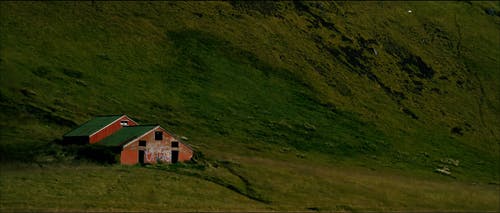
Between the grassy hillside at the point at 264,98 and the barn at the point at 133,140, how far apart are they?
2362 mm

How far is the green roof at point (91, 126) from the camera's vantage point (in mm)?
84750

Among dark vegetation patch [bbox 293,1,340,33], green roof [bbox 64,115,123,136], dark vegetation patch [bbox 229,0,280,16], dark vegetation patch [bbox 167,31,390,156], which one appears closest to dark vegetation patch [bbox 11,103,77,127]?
green roof [bbox 64,115,123,136]

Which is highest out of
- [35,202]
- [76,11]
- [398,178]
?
[76,11]

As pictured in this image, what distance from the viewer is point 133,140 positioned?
265 feet

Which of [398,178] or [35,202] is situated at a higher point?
[398,178]

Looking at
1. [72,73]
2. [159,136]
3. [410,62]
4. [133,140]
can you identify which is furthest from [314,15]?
[133,140]

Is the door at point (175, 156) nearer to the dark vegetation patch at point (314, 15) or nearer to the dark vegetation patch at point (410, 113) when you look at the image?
the dark vegetation patch at point (410, 113)

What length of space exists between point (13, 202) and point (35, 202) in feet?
5.95

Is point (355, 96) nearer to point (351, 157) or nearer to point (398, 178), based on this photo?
point (351, 157)

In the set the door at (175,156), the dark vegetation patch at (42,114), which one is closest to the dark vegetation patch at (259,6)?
the dark vegetation patch at (42,114)

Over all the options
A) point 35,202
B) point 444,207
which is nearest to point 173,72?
point 444,207

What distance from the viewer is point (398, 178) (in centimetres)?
9806

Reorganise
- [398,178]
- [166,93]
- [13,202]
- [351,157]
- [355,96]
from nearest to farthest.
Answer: [13,202]
[398,178]
[351,157]
[166,93]
[355,96]

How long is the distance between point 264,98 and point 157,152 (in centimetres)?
4059
